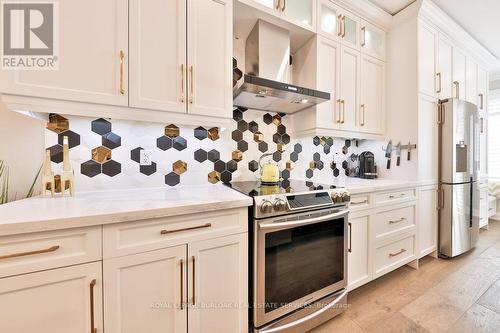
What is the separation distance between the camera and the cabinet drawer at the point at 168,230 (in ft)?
A: 2.90

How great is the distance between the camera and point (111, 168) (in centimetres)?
141

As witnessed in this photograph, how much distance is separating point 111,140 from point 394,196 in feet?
7.82

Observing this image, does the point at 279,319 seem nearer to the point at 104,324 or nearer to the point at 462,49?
the point at 104,324

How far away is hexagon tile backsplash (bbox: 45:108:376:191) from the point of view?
4.39 feet

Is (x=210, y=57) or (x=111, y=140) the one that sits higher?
(x=210, y=57)

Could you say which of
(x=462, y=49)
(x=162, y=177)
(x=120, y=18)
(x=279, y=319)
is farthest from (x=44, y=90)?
(x=462, y=49)

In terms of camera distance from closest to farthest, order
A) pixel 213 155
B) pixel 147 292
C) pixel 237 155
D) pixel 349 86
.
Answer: pixel 147 292
pixel 213 155
pixel 237 155
pixel 349 86

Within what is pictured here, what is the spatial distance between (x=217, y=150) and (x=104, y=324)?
4.10 feet

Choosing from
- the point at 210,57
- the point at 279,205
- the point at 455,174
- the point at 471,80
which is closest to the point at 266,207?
the point at 279,205

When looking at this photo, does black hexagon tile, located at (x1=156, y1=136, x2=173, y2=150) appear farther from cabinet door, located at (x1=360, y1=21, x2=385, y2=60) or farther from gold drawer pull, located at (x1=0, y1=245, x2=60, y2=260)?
cabinet door, located at (x1=360, y1=21, x2=385, y2=60)

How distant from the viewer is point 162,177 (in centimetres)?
157

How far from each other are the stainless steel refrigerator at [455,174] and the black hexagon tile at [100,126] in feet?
10.6

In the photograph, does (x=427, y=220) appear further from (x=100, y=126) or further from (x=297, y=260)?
(x=100, y=126)

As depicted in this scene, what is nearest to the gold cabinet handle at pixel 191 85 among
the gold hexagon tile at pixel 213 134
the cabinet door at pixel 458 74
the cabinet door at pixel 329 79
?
the gold hexagon tile at pixel 213 134
